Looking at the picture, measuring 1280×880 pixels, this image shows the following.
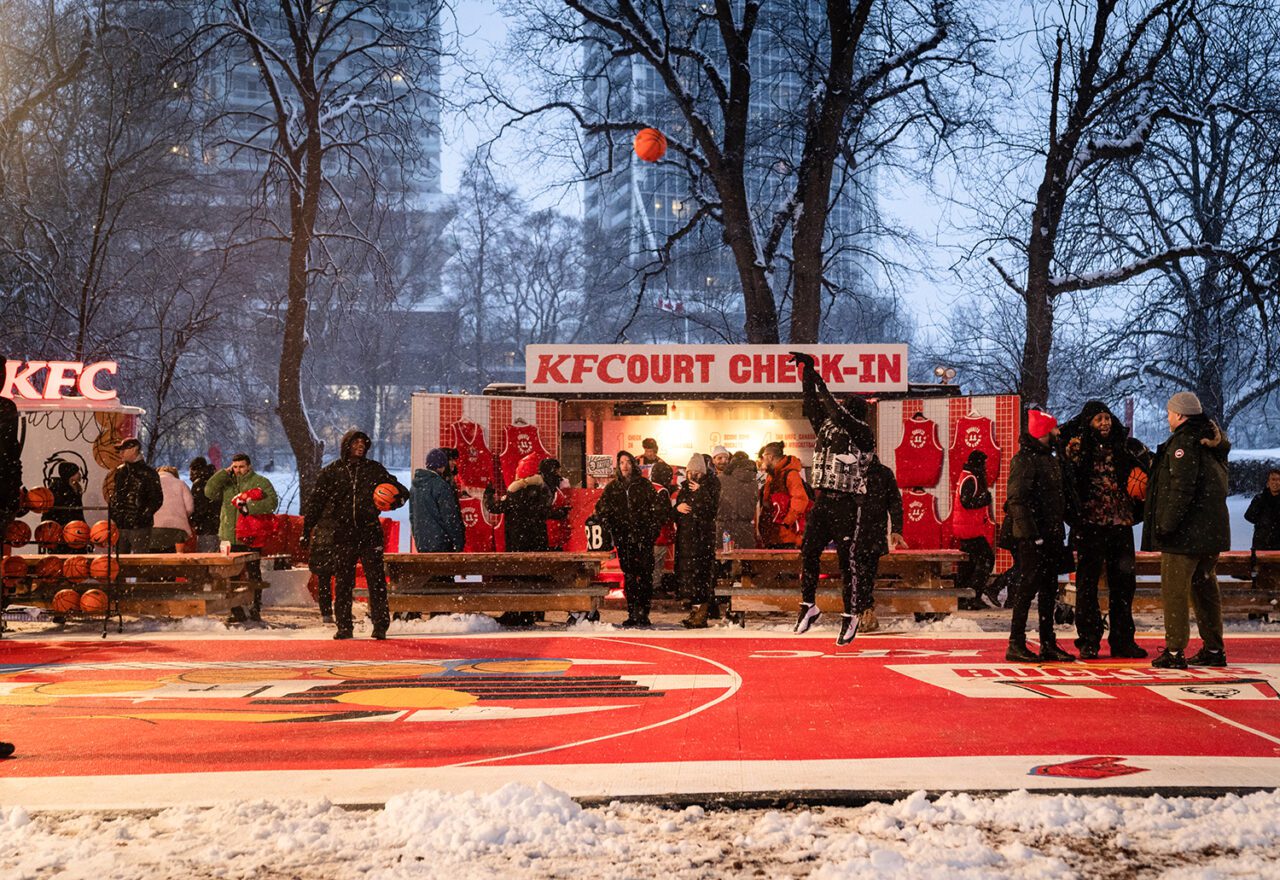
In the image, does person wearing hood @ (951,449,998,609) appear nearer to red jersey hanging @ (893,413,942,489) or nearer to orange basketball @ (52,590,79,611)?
red jersey hanging @ (893,413,942,489)

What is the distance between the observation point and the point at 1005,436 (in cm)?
1430

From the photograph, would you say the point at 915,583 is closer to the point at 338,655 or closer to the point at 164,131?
the point at 338,655

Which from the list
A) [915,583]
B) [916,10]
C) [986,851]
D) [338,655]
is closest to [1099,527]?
[915,583]

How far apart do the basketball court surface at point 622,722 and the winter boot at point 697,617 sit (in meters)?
1.53

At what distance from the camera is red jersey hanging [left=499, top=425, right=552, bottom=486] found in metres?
14.9

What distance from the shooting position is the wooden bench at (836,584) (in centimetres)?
1177

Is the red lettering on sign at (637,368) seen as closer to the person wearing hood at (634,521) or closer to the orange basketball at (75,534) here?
the person wearing hood at (634,521)

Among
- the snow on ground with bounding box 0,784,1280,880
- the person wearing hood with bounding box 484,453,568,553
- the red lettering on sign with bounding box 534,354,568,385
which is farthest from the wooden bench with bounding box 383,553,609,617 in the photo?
the snow on ground with bounding box 0,784,1280,880

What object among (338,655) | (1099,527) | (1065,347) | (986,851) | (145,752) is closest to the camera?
(986,851)

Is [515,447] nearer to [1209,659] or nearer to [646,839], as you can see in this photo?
[1209,659]

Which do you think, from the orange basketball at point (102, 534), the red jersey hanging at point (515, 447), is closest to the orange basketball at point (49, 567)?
the orange basketball at point (102, 534)

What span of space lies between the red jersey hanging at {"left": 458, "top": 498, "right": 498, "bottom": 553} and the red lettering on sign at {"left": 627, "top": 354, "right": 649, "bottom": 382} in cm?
240

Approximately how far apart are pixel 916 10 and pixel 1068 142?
12.2 feet

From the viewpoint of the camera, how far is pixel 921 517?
14.6m
